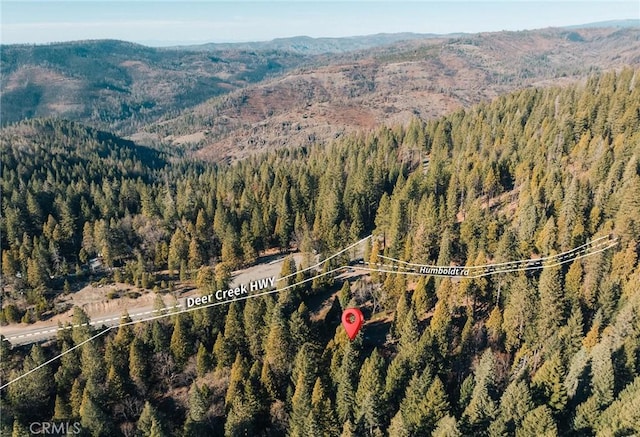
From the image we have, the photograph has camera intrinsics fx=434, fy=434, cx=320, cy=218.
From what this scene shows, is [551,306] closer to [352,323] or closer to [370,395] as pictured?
[352,323]

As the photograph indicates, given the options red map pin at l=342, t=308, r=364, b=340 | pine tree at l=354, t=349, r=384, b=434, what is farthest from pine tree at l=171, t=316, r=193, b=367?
pine tree at l=354, t=349, r=384, b=434

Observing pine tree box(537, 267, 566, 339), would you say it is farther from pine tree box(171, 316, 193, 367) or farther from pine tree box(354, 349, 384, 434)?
pine tree box(171, 316, 193, 367)

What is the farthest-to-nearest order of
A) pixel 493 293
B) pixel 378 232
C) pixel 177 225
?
pixel 177 225 → pixel 378 232 → pixel 493 293

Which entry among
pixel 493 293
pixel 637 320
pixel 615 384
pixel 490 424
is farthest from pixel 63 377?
pixel 637 320

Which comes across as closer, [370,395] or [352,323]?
[370,395]

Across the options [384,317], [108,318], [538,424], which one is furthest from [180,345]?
[538,424]

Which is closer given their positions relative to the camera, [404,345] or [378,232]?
[404,345]

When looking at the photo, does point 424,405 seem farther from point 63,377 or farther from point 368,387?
point 63,377
